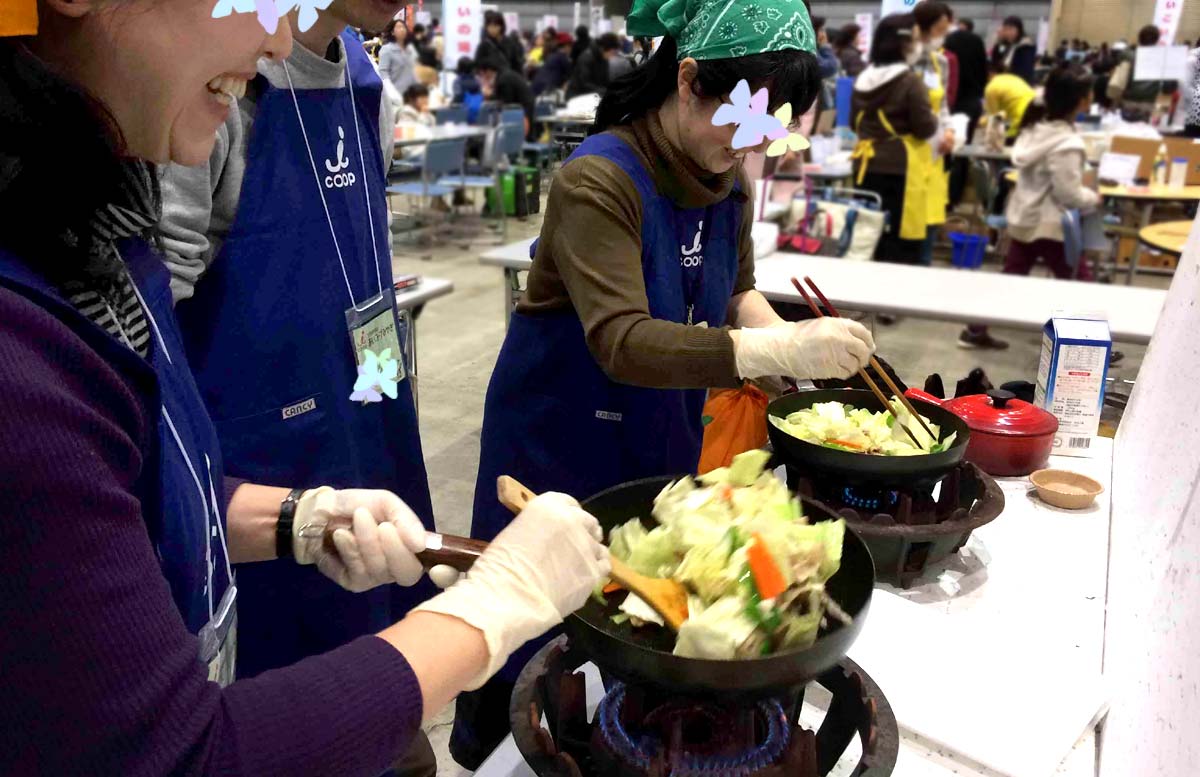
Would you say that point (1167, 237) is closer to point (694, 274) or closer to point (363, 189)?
point (694, 274)

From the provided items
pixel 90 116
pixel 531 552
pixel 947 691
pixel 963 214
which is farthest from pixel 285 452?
pixel 963 214

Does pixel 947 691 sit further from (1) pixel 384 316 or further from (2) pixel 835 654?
(1) pixel 384 316

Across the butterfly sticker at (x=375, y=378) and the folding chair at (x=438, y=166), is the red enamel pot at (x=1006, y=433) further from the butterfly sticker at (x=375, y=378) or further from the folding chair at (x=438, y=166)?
the folding chair at (x=438, y=166)

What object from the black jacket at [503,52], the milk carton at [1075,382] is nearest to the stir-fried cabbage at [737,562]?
the milk carton at [1075,382]

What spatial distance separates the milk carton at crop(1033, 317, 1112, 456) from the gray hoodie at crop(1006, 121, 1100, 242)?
3446 millimetres

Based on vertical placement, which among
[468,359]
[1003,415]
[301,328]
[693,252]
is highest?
[693,252]

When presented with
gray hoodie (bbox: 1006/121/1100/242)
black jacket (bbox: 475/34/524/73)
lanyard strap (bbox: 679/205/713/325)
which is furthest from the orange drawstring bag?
black jacket (bbox: 475/34/524/73)

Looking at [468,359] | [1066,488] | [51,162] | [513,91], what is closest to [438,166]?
[513,91]

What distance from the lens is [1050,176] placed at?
16.6ft

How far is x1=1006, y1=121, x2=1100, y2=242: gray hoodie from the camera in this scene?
4.97 m

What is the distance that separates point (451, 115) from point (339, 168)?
7.66m

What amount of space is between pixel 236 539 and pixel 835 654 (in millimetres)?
746

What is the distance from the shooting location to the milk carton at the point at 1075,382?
6.50 feet
